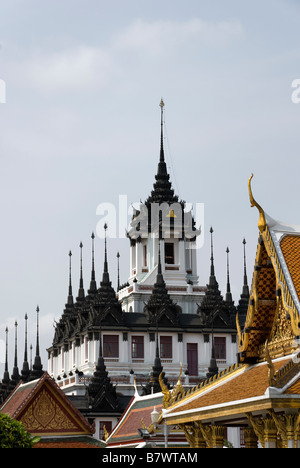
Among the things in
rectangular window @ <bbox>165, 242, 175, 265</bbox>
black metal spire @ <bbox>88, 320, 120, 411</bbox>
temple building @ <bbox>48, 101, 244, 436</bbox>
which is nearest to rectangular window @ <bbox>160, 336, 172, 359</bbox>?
temple building @ <bbox>48, 101, 244, 436</bbox>

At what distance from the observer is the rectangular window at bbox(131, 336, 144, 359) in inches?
2995

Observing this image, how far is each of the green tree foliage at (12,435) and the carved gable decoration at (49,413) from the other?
1305 centimetres

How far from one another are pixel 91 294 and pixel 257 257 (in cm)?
6203

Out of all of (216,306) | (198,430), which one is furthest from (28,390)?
(216,306)

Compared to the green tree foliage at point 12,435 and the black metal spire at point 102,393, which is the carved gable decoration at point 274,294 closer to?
the green tree foliage at point 12,435

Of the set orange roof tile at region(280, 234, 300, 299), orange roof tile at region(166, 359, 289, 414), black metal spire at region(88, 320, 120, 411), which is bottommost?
orange roof tile at region(166, 359, 289, 414)

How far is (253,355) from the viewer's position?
834 inches

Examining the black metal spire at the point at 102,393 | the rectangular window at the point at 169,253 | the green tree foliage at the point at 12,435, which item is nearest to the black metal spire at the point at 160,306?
the rectangular window at the point at 169,253

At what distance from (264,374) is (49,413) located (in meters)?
18.9

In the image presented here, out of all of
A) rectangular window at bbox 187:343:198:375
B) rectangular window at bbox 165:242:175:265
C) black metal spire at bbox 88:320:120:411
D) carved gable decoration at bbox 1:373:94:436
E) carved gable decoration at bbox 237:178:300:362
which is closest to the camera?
carved gable decoration at bbox 237:178:300:362

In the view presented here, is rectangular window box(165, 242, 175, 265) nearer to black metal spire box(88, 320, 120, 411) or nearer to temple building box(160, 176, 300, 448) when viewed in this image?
black metal spire box(88, 320, 120, 411)

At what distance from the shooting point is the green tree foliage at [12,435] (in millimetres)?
22938

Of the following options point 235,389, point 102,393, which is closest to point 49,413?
point 235,389
